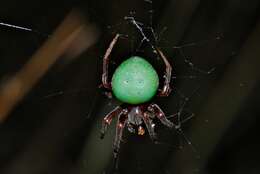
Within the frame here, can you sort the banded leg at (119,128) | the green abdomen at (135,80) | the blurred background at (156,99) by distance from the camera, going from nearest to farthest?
the green abdomen at (135,80)
the banded leg at (119,128)
the blurred background at (156,99)

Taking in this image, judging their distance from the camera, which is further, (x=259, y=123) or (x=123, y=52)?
(x=259, y=123)

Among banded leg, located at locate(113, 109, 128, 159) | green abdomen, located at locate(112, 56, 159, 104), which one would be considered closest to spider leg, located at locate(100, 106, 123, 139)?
banded leg, located at locate(113, 109, 128, 159)

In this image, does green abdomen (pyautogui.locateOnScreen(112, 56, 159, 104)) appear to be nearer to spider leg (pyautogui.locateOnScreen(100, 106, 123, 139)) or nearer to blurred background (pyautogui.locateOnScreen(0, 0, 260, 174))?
spider leg (pyautogui.locateOnScreen(100, 106, 123, 139))

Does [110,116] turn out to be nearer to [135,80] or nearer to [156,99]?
[135,80]

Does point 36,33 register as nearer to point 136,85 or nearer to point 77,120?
point 77,120

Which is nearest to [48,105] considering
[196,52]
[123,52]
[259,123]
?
[123,52]

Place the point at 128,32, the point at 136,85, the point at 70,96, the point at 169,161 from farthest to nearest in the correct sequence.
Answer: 1. the point at 70,96
2. the point at 169,161
3. the point at 128,32
4. the point at 136,85

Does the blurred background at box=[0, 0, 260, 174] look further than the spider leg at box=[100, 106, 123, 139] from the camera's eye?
Yes

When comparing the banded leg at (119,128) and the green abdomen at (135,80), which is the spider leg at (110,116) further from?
the green abdomen at (135,80)

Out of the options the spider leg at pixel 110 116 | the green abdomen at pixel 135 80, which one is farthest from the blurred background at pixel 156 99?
the green abdomen at pixel 135 80
